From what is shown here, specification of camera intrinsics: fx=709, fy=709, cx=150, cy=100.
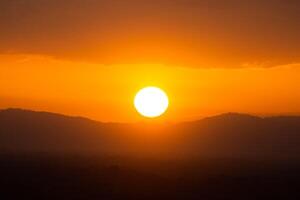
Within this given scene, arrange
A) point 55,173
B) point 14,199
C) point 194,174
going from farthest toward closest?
point 194,174 → point 55,173 → point 14,199

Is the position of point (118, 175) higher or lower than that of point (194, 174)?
lower

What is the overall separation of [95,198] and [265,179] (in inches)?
1227

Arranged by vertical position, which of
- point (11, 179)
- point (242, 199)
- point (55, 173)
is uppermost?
point (55, 173)

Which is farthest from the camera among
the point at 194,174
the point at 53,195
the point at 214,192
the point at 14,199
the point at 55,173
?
the point at 194,174

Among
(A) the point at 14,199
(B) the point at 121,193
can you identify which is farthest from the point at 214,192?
(A) the point at 14,199

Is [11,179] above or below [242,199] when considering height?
above

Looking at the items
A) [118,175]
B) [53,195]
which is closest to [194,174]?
[118,175]

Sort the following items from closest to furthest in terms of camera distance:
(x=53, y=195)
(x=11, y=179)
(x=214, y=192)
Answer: (x=53, y=195)
(x=214, y=192)
(x=11, y=179)

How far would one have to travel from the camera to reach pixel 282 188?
66.6m

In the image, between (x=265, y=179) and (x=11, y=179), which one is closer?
(x=11, y=179)

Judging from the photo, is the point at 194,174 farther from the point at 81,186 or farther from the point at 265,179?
the point at 81,186

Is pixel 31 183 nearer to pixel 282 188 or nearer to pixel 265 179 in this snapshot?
pixel 282 188

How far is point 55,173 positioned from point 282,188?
2399cm

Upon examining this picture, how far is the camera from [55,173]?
Result: 75000 mm
